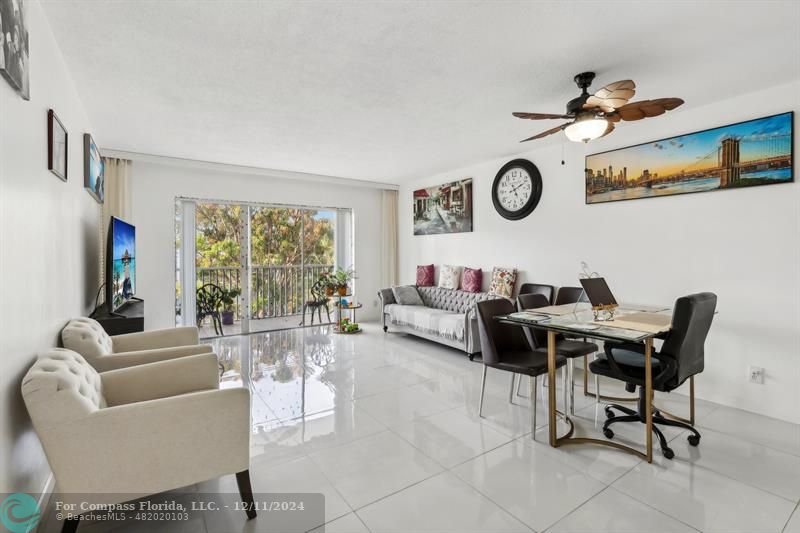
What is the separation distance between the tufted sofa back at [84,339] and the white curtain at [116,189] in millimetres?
2759

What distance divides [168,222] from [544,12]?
517 centimetres

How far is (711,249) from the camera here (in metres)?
3.29

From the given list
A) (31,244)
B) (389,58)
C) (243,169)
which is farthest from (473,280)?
(31,244)

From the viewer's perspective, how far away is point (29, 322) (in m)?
1.75

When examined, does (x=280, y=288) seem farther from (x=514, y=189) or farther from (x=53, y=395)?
(x=53, y=395)

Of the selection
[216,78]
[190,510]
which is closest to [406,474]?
[190,510]

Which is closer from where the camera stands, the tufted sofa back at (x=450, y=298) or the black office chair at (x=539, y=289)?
the black office chair at (x=539, y=289)

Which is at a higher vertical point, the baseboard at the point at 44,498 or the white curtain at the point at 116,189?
Answer: the white curtain at the point at 116,189

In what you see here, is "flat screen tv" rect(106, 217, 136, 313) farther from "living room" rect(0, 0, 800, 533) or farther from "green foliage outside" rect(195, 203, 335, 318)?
"green foliage outside" rect(195, 203, 335, 318)

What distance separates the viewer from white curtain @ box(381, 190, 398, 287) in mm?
7172

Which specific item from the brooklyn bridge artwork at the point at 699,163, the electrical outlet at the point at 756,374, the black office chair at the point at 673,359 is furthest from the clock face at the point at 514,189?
the electrical outlet at the point at 756,374

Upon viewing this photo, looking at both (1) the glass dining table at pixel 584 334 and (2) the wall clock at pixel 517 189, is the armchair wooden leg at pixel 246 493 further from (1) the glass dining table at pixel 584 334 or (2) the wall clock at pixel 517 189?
(2) the wall clock at pixel 517 189

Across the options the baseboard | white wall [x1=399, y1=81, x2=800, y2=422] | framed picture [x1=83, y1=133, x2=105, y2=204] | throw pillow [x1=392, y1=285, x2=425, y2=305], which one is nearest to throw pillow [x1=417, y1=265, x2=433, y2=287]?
throw pillow [x1=392, y1=285, x2=425, y2=305]

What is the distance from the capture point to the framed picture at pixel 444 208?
18.9 feet
